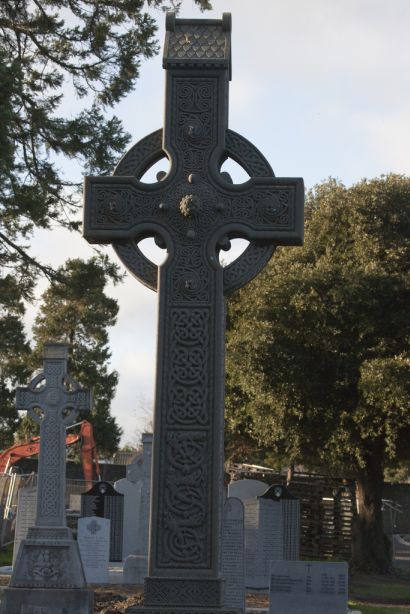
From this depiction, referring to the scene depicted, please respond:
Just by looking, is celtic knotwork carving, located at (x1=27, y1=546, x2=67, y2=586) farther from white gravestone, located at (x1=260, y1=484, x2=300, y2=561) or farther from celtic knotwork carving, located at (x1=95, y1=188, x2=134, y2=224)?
celtic knotwork carving, located at (x1=95, y1=188, x2=134, y2=224)

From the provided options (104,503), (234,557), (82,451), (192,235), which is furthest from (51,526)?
(82,451)

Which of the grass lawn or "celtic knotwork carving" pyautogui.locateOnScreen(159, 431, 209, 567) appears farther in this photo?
the grass lawn

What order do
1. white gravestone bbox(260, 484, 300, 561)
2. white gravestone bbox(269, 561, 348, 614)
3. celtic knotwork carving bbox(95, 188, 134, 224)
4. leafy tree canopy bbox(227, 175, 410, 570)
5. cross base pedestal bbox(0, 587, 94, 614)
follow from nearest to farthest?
celtic knotwork carving bbox(95, 188, 134, 224) → white gravestone bbox(269, 561, 348, 614) → cross base pedestal bbox(0, 587, 94, 614) → white gravestone bbox(260, 484, 300, 561) → leafy tree canopy bbox(227, 175, 410, 570)

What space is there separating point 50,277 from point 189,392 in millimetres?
11934

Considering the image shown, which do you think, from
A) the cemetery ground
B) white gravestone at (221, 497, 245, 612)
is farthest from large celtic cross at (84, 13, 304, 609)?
white gravestone at (221, 497, 245, 612)

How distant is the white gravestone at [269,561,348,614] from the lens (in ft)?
33.2

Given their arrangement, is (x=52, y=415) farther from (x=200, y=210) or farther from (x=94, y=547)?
(x=200, y=210)

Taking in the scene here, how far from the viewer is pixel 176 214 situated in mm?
6949

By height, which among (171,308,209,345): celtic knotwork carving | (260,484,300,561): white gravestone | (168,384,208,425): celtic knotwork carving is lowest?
(260,484,300,561): white gravestone

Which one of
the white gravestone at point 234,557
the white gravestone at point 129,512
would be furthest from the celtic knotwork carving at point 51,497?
the white gravestone at point 129,512

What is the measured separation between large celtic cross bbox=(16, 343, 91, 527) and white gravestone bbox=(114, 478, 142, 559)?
6596 mm

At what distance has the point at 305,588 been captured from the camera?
10195mm

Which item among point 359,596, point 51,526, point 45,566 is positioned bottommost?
point 359,596

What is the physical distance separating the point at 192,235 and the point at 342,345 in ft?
55.7
